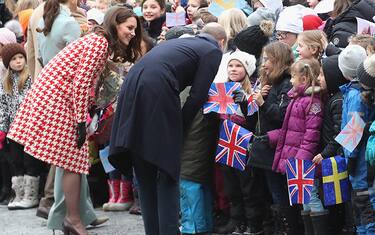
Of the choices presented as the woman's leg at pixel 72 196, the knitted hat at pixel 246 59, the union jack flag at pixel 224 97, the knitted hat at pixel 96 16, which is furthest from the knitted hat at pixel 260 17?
the woman's leg at pixel 72 196

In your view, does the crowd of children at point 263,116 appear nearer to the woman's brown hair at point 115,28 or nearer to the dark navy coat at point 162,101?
the woman's brown hair at point 115,28

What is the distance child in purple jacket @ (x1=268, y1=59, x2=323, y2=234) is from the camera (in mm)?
7090

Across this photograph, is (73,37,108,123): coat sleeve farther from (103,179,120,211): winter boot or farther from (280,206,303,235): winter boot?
(103,179,120,211): winter boot

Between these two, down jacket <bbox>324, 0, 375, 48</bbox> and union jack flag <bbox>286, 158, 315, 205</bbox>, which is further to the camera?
down jacket <bbox>324, 0, 375, 48</bbox>

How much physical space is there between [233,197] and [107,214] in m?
1.65

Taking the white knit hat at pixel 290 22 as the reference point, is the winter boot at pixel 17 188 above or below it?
below

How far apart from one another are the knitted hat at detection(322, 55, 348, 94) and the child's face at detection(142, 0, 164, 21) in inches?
146

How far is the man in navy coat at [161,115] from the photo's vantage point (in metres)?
6.28

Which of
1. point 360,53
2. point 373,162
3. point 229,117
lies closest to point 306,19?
point 229,117

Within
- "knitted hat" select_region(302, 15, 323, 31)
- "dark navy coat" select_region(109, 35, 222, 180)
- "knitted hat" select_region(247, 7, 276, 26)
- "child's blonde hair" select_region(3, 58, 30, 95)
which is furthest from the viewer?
"child's blonde hair" select_region(3, 58, 30, 95)

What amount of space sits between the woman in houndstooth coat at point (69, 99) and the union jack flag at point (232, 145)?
102 cm

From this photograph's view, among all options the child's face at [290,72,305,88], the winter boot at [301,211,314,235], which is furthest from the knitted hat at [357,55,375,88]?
the winter boot at [301,211,314,235]

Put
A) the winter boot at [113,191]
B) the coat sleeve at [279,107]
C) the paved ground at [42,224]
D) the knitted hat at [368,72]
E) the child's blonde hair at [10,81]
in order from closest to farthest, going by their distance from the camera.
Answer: the knitted hat at [368,72], the coat sleeve at [279,107], the paved ground at [42,224], the winter boot at [113,191], the child's blonde hair at [10,81]

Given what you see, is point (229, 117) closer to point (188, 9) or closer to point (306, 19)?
point (306, 19)
